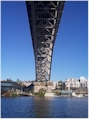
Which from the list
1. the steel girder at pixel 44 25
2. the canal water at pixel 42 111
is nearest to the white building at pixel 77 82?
the steel girder at pixel 44 25

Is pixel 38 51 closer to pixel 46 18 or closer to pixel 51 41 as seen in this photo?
pixel 51 41

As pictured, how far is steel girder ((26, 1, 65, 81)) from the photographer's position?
19953 millimetres

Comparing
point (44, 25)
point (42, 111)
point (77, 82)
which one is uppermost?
point (44, 25)

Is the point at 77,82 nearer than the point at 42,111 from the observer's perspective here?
No

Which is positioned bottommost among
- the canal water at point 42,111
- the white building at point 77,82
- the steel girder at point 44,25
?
the white building at point 77,82

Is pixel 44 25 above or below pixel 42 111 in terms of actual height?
above

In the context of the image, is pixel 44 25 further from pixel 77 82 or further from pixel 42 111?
pixel 77 82

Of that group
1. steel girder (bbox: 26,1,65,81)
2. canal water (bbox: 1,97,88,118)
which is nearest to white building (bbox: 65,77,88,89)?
steel girder (bbox: 26,1,65,81)

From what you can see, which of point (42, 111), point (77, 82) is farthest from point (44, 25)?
point (77, 82)

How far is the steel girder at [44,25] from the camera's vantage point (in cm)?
1995

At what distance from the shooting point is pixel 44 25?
24.4m

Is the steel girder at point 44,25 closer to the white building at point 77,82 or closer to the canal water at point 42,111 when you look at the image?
the canal water at point 42,111

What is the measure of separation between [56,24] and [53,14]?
6.52 feet

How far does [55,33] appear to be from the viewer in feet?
85.9
